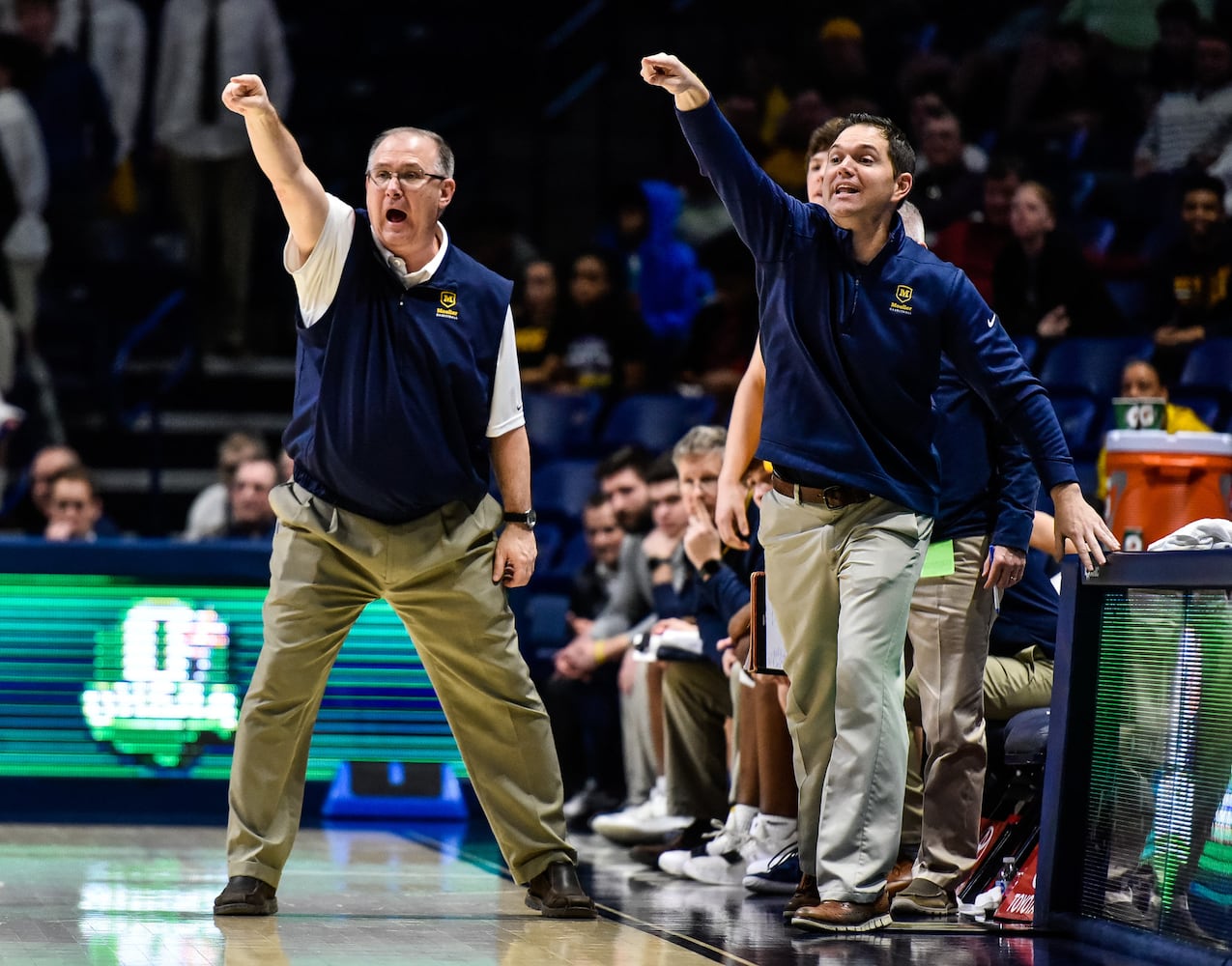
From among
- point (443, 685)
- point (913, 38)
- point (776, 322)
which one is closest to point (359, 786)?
point (443, 685)

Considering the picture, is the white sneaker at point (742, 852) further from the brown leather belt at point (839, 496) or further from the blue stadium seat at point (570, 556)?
the blue stadium seat at point (570, 556)

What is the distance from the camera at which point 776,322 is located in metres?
4.71

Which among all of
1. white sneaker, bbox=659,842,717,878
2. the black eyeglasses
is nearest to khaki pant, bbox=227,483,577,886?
the black eyeglasses

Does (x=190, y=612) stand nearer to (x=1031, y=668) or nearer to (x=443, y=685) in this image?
(x=443, y=685)

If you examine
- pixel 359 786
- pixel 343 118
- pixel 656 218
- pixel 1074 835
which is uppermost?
pixel 343 118

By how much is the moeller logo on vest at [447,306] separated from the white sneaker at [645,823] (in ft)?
7.61

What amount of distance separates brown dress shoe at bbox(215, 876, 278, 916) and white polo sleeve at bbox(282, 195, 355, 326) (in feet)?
4.67

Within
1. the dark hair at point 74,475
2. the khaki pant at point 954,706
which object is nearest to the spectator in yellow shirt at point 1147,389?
the khaki pant at point 954,706

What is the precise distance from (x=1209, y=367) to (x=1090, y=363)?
61 cm

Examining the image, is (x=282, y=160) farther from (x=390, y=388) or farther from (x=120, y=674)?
(x=120, y=674)

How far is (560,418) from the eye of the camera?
33.0 feet

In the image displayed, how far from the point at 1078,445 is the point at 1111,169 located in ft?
10.0

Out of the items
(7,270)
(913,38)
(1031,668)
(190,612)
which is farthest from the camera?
(913,38)

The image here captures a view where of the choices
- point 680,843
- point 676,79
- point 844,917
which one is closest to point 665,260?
point 680,843
